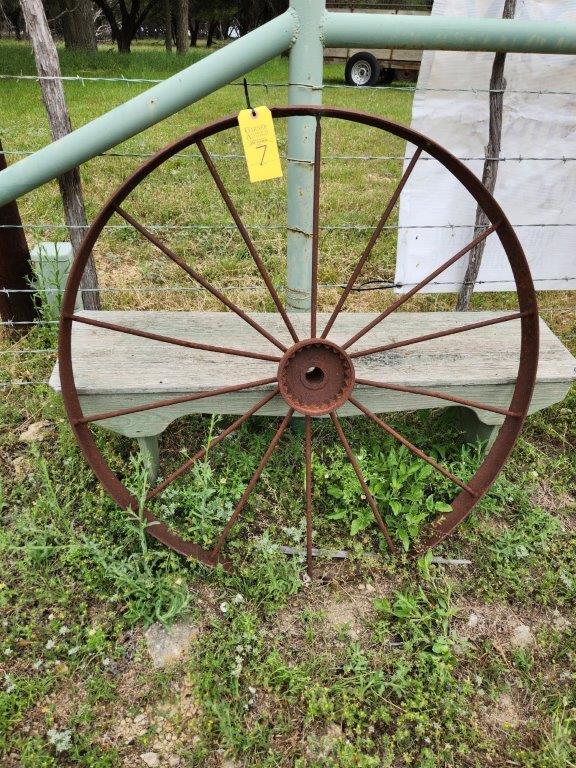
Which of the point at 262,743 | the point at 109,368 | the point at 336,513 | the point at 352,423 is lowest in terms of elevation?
the point at 262,743

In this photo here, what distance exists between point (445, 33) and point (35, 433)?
2.07m

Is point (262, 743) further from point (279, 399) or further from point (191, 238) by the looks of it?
point (191, 238)

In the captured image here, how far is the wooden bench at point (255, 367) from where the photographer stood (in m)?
1.90

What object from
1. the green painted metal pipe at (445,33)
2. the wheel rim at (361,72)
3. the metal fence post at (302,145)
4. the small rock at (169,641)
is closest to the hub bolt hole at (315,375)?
the metal fence post at (302,145)

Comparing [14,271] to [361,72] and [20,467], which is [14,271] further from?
[361,72]

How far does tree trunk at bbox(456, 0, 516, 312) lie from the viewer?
208cm

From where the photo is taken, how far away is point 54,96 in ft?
6.46

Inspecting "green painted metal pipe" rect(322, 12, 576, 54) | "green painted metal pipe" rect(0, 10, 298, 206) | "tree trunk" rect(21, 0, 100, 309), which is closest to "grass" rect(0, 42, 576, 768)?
"tree trunk" rect(21, 0, 100, 309)

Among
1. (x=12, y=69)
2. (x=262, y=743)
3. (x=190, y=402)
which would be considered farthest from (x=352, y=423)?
(x=12, y=69)

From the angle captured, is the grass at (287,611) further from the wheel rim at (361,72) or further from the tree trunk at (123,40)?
the tree trunk at (123,40)

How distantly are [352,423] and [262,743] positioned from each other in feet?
4.11

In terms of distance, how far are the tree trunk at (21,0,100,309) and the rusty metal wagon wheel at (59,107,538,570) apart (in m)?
0.45

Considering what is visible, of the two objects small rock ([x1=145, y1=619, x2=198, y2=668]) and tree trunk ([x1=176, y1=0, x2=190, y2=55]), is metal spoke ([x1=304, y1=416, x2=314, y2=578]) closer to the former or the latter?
small rock ([x1=145, y1=619, x2=198, y2=668])

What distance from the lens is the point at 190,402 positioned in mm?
1921
